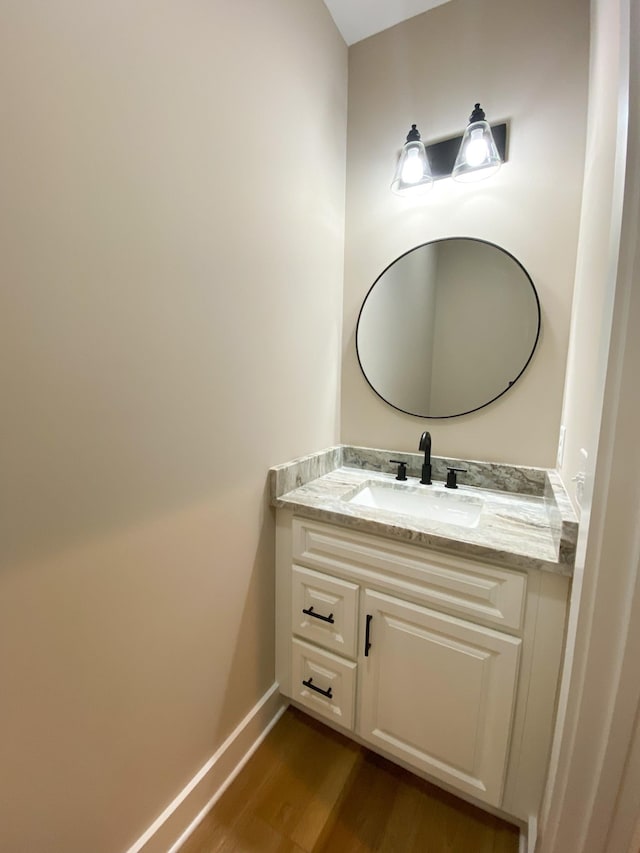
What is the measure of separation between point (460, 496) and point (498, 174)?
122 centimetres

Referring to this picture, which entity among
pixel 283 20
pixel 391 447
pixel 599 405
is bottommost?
pixel 391 447

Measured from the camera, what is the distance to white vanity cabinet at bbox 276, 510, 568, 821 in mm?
932

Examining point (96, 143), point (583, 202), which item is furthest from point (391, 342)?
point (96, 143)

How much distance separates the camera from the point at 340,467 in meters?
1.70

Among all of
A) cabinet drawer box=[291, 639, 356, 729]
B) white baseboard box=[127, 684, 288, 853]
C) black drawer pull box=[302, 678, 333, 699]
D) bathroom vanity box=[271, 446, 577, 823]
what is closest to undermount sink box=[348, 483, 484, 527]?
bathroom vanity box=[271, 446, 577, 823]

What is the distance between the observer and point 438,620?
103 centimetres

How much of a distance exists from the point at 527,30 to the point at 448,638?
6.73ft

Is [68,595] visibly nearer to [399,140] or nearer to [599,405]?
A: [599,405]

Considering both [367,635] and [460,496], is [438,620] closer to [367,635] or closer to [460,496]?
[367,635]

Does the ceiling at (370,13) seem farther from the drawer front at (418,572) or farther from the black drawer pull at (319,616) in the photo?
the black drawer pull at (319,616)

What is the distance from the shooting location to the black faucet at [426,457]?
1.43 m

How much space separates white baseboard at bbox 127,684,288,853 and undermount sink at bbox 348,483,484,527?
2.70 ft

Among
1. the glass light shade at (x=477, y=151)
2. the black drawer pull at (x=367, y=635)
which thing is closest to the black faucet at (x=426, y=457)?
the black drawer pull at (x=367, y=635)

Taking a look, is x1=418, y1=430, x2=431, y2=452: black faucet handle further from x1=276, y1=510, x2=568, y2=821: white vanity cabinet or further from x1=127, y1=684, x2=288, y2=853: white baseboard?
x1=127, y1=684, x2=288, y2=853: white baseboard
